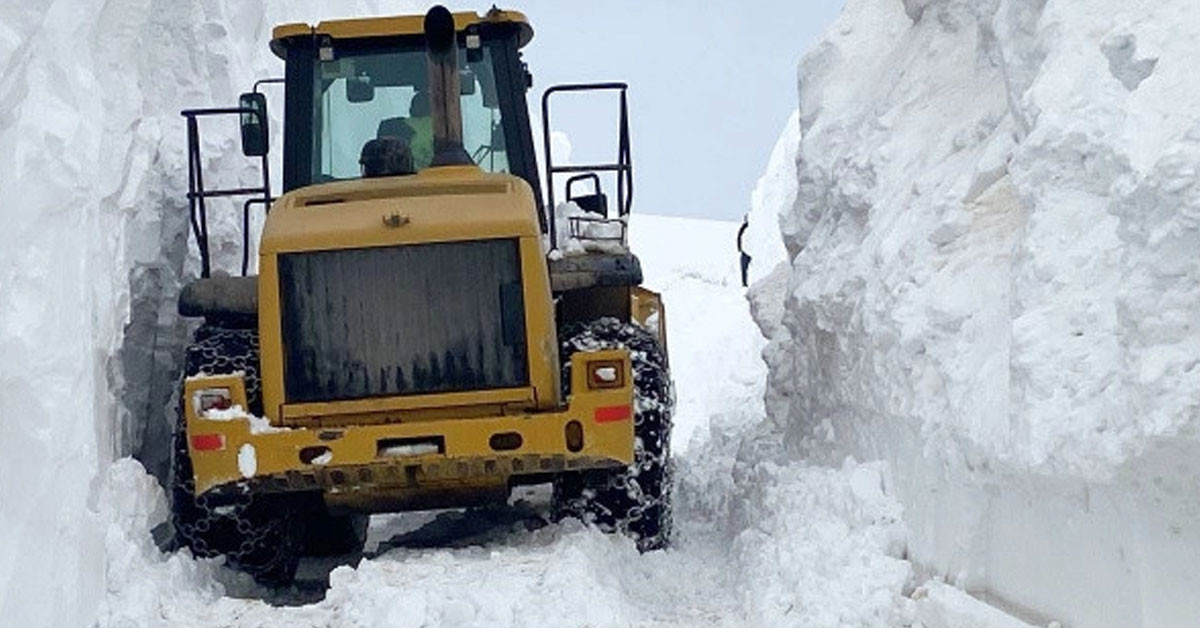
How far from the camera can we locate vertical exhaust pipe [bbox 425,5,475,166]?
8.13m

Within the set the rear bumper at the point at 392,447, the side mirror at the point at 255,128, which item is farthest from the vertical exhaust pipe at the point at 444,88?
the rear bumper at the point at 392,447

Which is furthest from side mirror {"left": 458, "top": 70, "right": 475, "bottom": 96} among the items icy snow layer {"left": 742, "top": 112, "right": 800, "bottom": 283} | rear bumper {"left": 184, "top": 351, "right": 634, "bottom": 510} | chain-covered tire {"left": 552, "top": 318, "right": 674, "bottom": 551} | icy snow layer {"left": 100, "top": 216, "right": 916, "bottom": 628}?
icy snow layer {"left": 742, "top": 112, "right": 800, "bottom": 283}

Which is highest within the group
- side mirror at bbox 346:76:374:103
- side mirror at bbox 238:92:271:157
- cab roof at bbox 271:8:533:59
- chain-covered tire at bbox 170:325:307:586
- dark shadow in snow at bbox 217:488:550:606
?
cab roof at bbox 271:8:533:59

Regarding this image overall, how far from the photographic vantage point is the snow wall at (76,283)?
567 cm

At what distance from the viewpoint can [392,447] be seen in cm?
738

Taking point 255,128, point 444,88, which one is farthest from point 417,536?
point 444,88

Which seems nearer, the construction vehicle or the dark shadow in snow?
the construction vehicle

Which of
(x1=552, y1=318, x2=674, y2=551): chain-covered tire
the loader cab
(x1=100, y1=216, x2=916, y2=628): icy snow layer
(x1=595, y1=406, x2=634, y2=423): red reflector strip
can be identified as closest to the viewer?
(x1=100, y1=216, x2=916, y2=628): icy snow layer

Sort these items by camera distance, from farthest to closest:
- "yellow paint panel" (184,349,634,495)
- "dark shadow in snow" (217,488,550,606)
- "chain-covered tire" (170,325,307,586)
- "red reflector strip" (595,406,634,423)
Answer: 1. "dark shadow in snow" (217,488,550,606)
2. "chain-covered tire" (170,325,307,586)
3. "red reflector strip" (595,406,634,423)
4. "yellow paint panel" (184,349,634,495)

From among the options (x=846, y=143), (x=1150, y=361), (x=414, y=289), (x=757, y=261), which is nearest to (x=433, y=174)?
(x=414, y=289)

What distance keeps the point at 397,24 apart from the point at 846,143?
2618mm

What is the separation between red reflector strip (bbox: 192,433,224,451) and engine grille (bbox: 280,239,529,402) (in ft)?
1.32

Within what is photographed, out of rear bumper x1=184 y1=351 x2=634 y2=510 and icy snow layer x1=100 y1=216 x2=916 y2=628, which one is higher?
rear bumper x1=184 y1=351 x2=634 y2=510

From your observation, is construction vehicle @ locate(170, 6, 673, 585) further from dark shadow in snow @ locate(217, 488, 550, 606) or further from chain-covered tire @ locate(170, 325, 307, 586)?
dark shadow in snow @ locate(217, 488, 550, 606)
